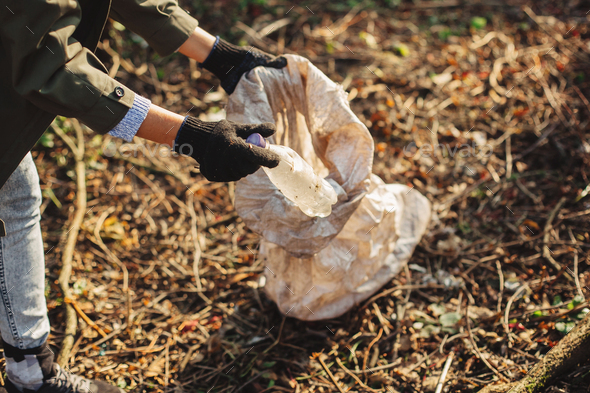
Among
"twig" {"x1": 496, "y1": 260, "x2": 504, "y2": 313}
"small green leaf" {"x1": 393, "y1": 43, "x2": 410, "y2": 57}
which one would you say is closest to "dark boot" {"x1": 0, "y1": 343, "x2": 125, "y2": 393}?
"twig" {"x1": 496, "y1": 260, "x2": 504, "y2": 313}

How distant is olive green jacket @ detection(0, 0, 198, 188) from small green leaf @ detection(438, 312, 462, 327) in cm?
172

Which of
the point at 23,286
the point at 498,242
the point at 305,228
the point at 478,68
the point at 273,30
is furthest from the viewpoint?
the point at 273,30

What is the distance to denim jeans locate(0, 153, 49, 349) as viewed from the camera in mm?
1376

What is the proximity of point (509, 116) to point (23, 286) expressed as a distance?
127 inches

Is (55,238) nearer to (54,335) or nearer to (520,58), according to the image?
(54,335)

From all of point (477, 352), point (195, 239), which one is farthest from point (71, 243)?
point (477, 352)

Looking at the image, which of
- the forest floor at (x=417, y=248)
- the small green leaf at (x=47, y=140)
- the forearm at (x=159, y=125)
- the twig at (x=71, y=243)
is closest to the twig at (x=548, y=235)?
the forest floor at (x=417, y=248)

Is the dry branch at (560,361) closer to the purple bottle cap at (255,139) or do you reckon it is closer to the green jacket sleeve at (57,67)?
the purple bottle cap at (255,139)

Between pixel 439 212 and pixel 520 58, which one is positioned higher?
pixel 520 58

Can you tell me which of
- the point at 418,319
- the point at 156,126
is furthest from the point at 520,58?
the point at 156,126

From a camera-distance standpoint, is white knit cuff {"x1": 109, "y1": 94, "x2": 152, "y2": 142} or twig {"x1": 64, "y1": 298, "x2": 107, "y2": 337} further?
twig {"x1": 64, "y1": 298, "x2": 107, "y2": 337}

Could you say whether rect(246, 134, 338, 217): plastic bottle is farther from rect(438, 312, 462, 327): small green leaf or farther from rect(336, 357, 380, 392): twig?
rect(438, 312, 462, 327): small green leaf

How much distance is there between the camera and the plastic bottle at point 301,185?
60.1 inches

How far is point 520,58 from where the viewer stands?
3445mm
